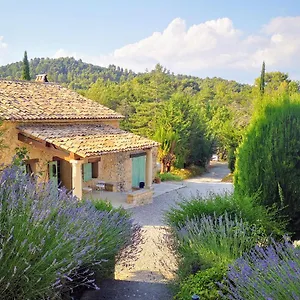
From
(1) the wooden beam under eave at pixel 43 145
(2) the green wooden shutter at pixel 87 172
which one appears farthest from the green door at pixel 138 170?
(1) the wooden beam under eave at pixel 43 145

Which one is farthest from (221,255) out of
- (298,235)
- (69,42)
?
(69,42)

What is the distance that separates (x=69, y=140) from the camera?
12.3 metres

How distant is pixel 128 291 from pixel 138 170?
11976 mm

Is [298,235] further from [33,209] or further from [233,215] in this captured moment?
[33,209]

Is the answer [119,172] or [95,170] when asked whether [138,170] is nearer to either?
[119,172]

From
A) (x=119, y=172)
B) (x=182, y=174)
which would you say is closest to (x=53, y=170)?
(x=119, y=172)

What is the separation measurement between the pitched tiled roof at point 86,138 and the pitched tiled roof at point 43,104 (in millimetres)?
446

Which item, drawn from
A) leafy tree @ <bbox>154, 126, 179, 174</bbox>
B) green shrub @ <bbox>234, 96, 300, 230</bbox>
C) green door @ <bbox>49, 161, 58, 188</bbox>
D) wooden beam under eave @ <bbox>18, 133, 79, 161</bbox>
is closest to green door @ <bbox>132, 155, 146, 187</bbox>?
green door @ <bbox>49, 161, 58, 188</bbox>

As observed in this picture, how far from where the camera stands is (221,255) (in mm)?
4410

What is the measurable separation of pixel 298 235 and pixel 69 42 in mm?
9749

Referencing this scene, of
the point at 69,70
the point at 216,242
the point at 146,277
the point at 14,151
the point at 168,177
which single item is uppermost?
the point at 69,70

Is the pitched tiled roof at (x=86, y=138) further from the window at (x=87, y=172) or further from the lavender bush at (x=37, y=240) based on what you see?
the lavender bush at (x=37, y=240)

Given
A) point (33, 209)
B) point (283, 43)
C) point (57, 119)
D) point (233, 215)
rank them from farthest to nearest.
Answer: point (57, 119)
point (283, 43)
point (233, 215)
point (33, 209)

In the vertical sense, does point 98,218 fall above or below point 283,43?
below
